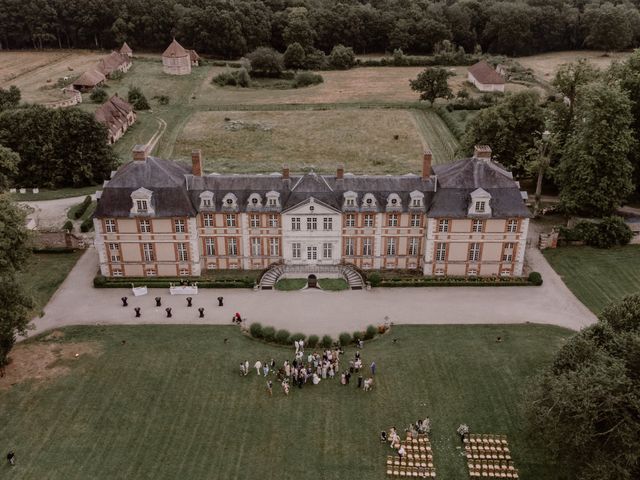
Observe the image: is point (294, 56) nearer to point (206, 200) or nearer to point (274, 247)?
point (274, 247)

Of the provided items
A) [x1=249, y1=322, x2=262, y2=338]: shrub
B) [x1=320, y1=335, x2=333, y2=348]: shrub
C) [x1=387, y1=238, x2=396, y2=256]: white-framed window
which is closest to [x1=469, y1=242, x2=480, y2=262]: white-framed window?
[x1=387, y1=238, x2=396, y2=256]: white-framed window

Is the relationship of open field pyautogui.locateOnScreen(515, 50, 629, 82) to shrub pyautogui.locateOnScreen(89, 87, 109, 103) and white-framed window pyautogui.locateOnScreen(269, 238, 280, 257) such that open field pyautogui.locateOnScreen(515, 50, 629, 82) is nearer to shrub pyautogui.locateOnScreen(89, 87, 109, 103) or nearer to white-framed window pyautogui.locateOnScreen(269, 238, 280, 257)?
shrub pyautogui.locateOnScreen(89, 87, 109, 103)

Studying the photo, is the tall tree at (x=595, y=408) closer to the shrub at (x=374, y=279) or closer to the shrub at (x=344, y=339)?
the shrub at (x=344, y=339)

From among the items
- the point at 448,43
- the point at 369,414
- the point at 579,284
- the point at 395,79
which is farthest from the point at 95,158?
the point at 448,43

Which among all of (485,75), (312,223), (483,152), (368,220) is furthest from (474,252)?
(485,75)

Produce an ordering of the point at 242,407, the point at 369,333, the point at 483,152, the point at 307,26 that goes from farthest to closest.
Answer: the point at 307,26 < the point at 483,152 < the point at 369,333 < the point at 242,407

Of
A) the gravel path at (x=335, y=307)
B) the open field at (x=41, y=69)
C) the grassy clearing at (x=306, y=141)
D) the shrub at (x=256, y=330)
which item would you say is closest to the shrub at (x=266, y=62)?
the grassy clearing at (x=306, y=141)

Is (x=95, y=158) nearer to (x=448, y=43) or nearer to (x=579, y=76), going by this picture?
(x=579, y=76)
